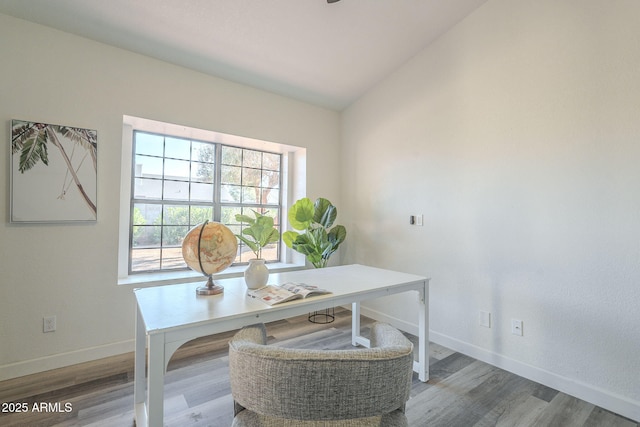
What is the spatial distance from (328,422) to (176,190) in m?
2.75

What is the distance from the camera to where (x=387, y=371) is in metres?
0.81

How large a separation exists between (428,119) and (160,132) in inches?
103

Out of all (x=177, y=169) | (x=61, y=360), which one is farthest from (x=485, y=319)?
(x=61, y=360)

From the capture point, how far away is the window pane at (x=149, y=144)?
2816 millimetres

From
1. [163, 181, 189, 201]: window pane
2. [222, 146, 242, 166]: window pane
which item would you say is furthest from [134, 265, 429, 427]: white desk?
[222, 146, 242, 166]: window pane

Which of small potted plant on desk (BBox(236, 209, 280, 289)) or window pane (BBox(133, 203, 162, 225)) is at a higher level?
window pane (BBox(133, 203, 162, 225))

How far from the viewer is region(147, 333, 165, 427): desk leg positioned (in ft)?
3.48

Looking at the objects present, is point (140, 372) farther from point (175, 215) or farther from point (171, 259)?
point (175, 215)

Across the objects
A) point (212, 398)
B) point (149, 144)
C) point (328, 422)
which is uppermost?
point (149, 144)

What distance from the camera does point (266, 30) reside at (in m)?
2.38

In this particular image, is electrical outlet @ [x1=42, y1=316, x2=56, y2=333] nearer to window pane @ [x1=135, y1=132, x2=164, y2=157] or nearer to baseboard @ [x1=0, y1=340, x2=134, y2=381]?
baseboard @ [x1=0, y1=340, x2=134, y2=381]

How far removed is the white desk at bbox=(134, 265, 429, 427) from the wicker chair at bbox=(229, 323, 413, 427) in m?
0.40

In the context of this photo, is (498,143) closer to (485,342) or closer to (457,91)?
(457,91)

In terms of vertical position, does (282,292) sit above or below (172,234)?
A: below
